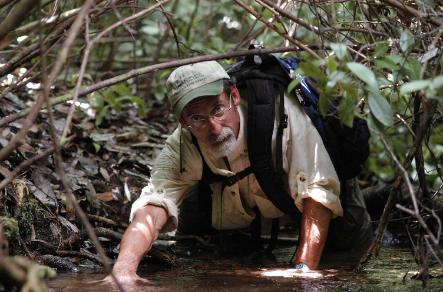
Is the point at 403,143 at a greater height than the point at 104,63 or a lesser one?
lesser

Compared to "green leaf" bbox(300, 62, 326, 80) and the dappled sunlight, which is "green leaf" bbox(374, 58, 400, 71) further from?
the dappled sunlight

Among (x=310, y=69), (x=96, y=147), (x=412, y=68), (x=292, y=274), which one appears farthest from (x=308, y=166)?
(x=96, y=147)

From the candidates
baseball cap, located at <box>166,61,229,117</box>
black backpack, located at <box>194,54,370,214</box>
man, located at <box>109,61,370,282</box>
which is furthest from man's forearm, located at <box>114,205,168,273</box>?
baseball cap, located at <box>166,61,229,117</box>

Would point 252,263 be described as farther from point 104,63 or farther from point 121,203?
point 104,63

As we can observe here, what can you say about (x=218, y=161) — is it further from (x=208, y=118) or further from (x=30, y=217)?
(x=30, y=217)

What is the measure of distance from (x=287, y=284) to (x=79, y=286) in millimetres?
1180

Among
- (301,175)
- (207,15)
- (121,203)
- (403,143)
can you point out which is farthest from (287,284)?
(207,15)

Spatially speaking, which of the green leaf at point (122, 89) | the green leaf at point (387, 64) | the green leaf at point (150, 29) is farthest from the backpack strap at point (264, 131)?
the green leaf at point (150, 29)

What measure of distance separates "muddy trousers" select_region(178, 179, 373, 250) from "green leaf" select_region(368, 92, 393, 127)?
2.12 meters

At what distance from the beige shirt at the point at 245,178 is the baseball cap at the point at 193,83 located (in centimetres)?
33

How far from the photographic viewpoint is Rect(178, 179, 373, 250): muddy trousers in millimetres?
5434

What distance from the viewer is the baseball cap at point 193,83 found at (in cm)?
441

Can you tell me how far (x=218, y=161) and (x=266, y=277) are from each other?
0.88 meters

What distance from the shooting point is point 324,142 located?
4.73m
